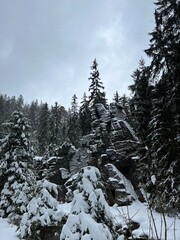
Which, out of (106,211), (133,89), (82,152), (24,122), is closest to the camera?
(106,211)

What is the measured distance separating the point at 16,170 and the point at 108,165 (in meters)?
9.01

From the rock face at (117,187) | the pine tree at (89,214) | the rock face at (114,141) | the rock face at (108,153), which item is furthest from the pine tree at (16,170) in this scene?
the pine tree at (89,214)

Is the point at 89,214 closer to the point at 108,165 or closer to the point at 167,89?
the point at 167,89

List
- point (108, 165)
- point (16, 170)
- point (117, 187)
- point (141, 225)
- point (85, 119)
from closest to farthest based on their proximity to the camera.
→ point (141, 225) < point (16, 170) < point (117, 187) < point (108, 165) < point (85, 119)

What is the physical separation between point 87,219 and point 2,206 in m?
15.5

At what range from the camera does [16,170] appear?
63.6ft


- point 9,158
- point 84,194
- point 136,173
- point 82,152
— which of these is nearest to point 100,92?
point 82,152

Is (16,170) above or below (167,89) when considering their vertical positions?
below

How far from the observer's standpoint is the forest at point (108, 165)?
5.75 meters

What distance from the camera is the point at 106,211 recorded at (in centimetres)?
605

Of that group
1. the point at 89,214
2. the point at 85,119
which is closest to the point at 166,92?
the point at 89,214

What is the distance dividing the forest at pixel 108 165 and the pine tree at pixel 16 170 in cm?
7

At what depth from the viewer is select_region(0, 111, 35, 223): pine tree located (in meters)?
Answer: 17.8

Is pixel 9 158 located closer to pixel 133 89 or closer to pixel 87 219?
pixel 133 89
